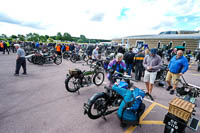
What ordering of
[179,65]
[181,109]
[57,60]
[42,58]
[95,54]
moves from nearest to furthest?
[181,109], [179,65], [95,54], [42,58], [57,60]

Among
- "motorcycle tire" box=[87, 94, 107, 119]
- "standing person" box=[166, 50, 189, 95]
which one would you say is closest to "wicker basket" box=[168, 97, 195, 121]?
"motorcycle tire" box=[87, 94, 107, 119]

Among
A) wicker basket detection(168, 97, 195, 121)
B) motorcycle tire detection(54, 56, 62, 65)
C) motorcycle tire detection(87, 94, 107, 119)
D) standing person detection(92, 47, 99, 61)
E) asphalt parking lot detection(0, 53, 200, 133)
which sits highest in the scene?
standing person detection(92, 47, 99, 61)

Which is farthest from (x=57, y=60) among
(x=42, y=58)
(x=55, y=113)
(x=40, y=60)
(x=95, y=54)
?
(x=55, y=113)

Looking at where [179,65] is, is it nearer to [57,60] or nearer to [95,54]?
[95,54]

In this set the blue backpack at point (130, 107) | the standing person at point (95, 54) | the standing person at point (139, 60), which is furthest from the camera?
the standing person at point (95, 54)

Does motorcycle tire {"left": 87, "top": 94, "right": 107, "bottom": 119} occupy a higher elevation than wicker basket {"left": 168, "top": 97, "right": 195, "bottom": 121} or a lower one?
lower

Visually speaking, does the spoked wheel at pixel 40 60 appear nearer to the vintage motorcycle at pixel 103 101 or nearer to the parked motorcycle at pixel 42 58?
the parked motorcycle at pixel 42 58

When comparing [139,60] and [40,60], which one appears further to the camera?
[40,60]

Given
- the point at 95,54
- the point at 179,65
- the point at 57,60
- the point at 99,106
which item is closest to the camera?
the point at 99,106

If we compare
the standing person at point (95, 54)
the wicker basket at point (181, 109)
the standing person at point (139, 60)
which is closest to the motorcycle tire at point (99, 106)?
the wicker basket at point (181, 109)

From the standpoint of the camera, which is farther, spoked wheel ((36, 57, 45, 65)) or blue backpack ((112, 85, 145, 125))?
spoked wheel ((36, 57, 45, 65))

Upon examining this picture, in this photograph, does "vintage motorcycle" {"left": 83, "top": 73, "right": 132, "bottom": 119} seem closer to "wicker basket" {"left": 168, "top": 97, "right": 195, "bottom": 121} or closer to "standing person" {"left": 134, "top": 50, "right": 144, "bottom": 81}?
"wicker basket" {"left": 168, "top": 97, "right": 195, "bottom": 121}

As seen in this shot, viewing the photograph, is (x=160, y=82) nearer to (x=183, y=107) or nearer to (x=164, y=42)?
(x=183, y=107)

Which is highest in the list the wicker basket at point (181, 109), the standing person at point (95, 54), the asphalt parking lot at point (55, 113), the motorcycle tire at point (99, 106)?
the standing person at point (95, 54)
